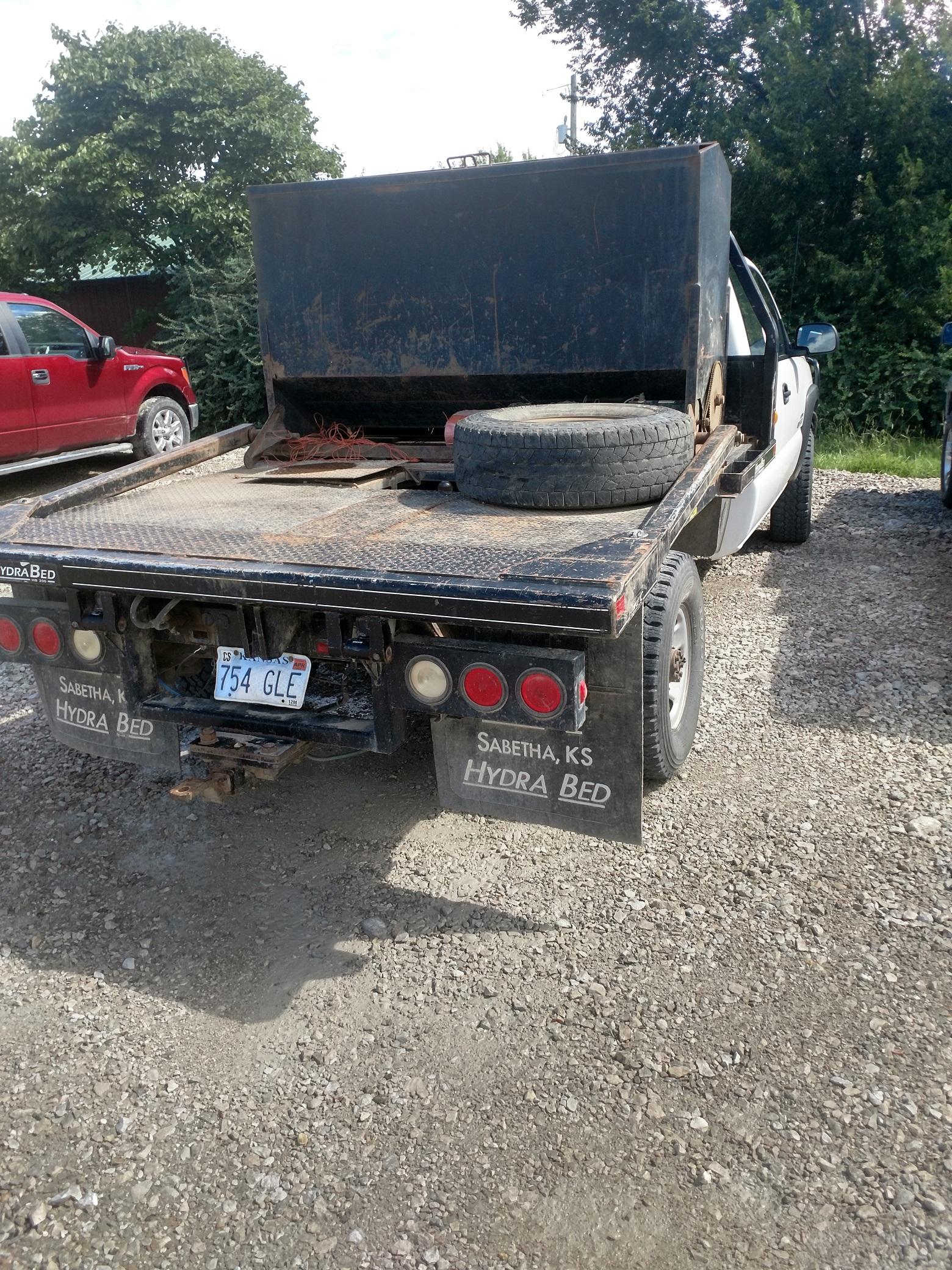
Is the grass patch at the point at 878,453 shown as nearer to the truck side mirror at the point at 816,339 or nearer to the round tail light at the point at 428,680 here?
the truck side mirror at the point at 816,339

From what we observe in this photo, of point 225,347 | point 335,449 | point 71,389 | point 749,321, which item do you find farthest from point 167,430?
point 749,321

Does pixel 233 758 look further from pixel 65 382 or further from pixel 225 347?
pixel 225 347

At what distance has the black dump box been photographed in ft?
14.0

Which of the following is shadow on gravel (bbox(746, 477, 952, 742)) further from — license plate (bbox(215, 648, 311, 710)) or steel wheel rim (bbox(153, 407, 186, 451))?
steel wheel rim (bbox(153, 407, 186, 451))

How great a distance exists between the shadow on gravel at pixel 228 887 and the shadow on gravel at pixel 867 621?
6.40ft

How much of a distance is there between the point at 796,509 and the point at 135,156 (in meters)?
15.4

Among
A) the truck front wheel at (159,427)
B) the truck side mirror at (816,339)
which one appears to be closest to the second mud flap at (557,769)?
the truck side mirror at (816,339)

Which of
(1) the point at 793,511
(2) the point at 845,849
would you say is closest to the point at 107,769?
(2) the point at 845,849

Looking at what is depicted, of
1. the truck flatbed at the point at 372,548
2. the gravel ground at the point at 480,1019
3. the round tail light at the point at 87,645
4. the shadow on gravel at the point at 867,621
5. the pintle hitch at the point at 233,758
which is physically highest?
the truck flatbed at the point at 372,548

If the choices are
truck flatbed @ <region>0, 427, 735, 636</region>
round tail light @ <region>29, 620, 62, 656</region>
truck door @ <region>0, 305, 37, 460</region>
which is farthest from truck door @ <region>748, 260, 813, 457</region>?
truck door @ <region>0, 305, 37, 460</region>

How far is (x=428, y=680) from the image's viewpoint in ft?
9.16

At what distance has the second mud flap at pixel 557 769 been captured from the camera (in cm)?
282

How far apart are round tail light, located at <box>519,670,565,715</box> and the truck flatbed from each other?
17 centimetres

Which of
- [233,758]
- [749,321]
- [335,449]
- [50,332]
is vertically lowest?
[233,758]
